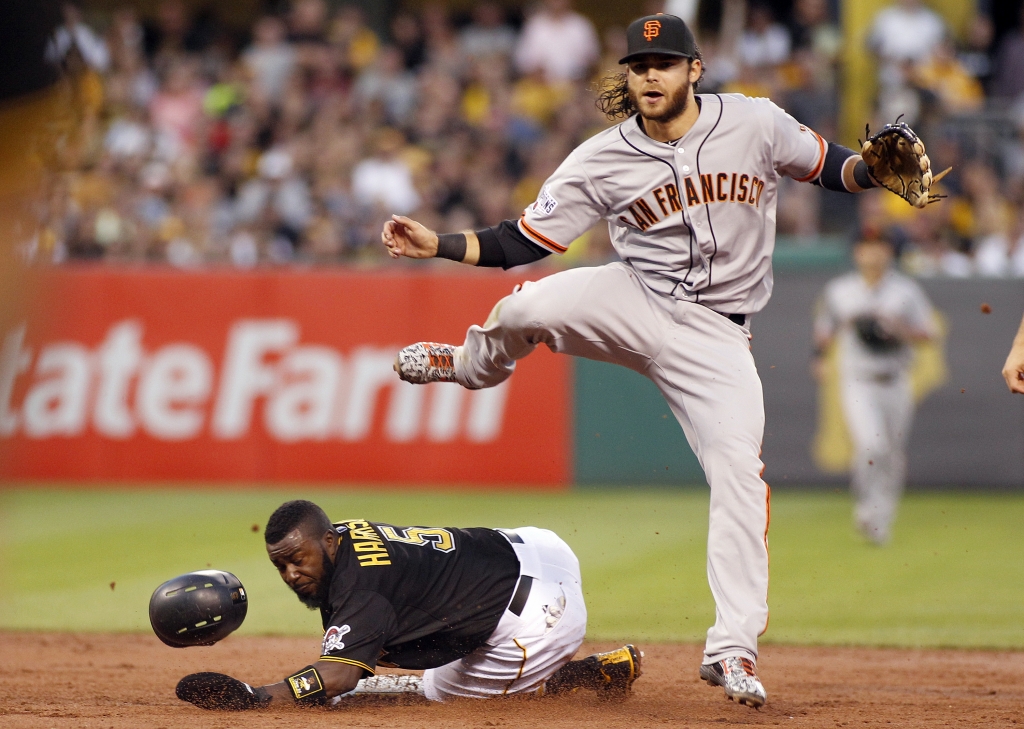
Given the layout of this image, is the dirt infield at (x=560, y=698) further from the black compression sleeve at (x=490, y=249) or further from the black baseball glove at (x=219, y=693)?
the black compression sleeve at (x=490, y=249)

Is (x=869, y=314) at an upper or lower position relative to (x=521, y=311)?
upper

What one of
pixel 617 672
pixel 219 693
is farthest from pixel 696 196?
pixel 219 693

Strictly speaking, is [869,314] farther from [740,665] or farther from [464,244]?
[740,665]

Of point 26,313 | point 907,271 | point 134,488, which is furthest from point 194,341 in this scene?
point 26,313

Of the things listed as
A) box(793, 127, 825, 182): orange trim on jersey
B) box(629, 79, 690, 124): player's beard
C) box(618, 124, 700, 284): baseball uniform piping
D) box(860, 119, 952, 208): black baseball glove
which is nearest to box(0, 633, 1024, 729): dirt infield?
box(618, 124, 700, 284): baseball uniform piping

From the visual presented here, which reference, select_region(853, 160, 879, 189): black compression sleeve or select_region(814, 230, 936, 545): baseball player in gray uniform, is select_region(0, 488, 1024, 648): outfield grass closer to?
select_region(814, 230, 936, 545): baseball player in gray uniform

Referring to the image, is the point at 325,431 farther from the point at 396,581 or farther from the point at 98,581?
the point at 396,581
